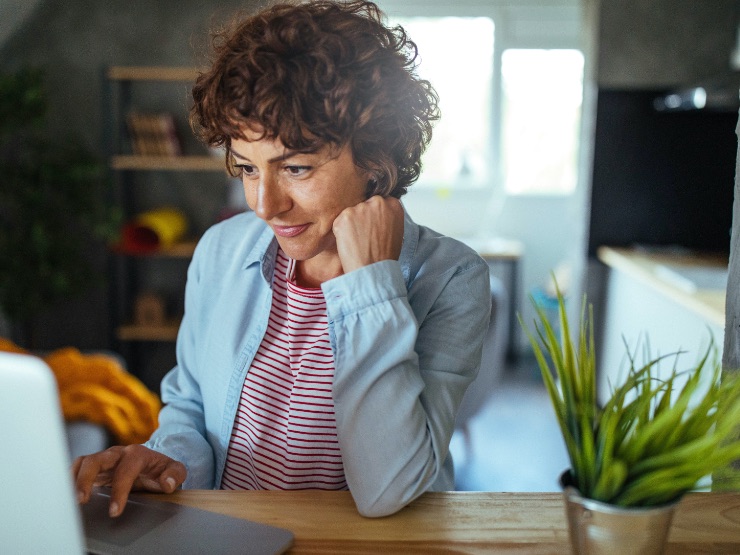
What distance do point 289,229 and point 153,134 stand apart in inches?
113

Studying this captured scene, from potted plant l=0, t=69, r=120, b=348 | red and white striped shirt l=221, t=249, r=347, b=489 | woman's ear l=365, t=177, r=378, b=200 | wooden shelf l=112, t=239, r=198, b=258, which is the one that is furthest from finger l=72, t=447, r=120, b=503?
wooden shelf l=112, t=239, r=198, b=258

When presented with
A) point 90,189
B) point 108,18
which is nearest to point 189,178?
point 90,189

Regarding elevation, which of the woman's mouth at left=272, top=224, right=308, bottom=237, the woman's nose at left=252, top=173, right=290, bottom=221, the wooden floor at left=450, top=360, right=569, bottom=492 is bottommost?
the wooden floor at left=450, top=360, right=569, bottom=492

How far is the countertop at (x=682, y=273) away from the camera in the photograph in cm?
234

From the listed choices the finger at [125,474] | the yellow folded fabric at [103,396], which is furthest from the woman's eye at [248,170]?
the yellow folded fabric at [103,396]

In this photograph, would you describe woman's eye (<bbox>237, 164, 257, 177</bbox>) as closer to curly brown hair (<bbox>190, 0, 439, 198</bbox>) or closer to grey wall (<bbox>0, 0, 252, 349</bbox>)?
curly brown hair (<bbox>190, 0, 439, 198</bbox>)

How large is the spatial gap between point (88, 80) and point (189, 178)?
0.70m

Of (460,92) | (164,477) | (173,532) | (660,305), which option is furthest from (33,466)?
(460,92)

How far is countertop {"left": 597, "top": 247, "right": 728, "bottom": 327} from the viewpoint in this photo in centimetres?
234

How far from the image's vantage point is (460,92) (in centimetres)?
520

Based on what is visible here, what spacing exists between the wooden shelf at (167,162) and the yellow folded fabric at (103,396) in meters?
1.08

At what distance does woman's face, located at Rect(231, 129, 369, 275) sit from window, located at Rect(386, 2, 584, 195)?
166 inches

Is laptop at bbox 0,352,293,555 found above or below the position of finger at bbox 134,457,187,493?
above

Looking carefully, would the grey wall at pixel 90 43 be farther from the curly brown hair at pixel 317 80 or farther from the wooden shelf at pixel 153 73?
the curly brown hair at pixel 317 80
